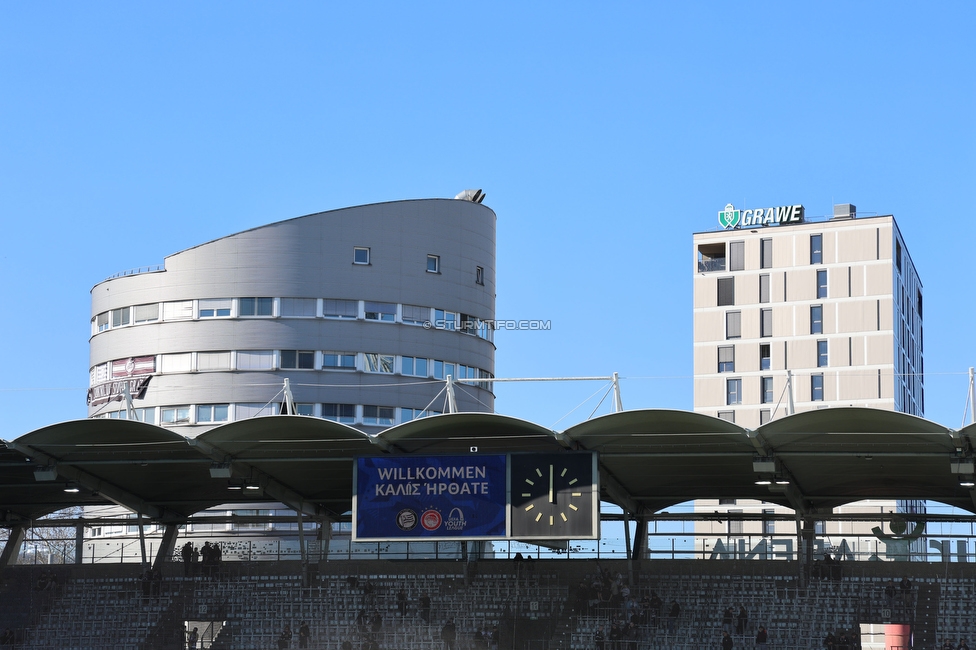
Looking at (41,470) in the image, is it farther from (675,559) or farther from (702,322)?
(702,322)

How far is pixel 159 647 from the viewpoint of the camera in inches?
1548

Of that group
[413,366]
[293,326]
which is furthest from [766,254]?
[293,326]

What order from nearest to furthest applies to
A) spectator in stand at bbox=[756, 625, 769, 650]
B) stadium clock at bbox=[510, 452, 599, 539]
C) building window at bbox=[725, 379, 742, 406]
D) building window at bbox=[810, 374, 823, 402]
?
stadium clock at bbox=[510, 452, 599, 539] → spectator in stand at bbox=[756, 625, 769, 650] → building window at bbox=[810, 374, 823, 402] → building window at bbox=[725, 379, 742, 406]

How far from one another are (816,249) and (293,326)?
47748 millimetres

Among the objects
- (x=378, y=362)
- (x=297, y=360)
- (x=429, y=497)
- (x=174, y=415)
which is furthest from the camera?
(x=378, y=362)

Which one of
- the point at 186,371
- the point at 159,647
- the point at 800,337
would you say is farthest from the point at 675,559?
the point at 800,337

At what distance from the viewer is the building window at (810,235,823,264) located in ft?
318

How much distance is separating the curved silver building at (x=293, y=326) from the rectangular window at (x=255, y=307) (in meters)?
0.04

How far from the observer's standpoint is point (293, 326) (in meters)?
60.8

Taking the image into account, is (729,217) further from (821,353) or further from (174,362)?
(174,362)

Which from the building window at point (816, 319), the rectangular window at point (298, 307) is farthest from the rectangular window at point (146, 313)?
the building window at point (816, 319)

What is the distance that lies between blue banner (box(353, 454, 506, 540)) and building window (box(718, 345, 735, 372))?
6602 centimetres

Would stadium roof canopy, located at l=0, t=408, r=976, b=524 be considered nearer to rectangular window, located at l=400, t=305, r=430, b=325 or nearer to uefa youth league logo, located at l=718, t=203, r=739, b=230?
rectangular window, located at l=400, t=305, r=430, b=325

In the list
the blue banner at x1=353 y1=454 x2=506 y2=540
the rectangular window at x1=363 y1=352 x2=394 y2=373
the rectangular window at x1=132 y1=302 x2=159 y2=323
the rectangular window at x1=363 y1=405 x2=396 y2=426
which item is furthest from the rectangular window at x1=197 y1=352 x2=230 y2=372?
the blue banner at x1=353 y1=454 x2=506 y2=540
